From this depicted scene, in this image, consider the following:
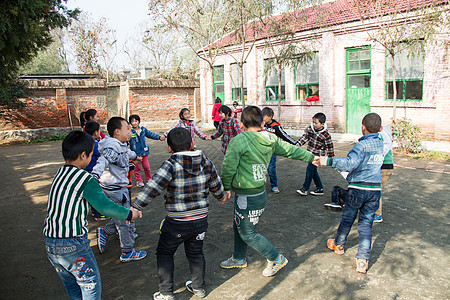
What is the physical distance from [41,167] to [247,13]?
10044 millimetres

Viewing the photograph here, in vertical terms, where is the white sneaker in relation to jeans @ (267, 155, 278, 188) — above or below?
below

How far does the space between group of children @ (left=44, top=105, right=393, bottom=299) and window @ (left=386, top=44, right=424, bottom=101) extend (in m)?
9.96

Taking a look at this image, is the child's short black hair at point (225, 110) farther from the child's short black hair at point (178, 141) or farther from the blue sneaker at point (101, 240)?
the child's short black hair at point (178, 141)

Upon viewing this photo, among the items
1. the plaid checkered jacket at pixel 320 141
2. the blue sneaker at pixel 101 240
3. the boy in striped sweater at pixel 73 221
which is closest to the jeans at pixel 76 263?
the boy in striped sweater at pixel 73 221

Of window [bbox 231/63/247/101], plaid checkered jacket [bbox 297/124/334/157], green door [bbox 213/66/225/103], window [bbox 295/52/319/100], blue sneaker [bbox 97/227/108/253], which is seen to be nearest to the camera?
blue sneaker [bbox 97/227/108/253]

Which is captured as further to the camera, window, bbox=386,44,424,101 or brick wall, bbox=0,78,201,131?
brick wall, bbox=0,78,201,131

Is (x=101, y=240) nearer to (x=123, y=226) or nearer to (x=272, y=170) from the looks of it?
(x=123, y=226)

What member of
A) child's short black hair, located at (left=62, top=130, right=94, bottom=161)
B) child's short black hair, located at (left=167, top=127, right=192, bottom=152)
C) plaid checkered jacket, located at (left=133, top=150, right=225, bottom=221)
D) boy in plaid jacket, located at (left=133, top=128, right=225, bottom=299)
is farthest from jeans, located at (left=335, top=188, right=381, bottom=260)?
child's short black hair, located at (left=62, top=130, right=94, bottom=161)

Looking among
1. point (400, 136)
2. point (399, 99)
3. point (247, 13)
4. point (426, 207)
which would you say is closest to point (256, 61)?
point (247, 13)

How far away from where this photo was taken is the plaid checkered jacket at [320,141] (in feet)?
21.3

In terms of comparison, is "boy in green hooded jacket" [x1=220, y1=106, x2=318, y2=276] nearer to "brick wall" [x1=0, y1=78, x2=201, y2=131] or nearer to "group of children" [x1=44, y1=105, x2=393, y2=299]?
"group of children" [x1=44, y1=105, x2=393, y2=299]

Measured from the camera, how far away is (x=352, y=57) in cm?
1441

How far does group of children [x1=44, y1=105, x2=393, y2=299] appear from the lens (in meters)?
2.76

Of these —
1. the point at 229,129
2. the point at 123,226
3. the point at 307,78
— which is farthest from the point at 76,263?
the point at 307,78
